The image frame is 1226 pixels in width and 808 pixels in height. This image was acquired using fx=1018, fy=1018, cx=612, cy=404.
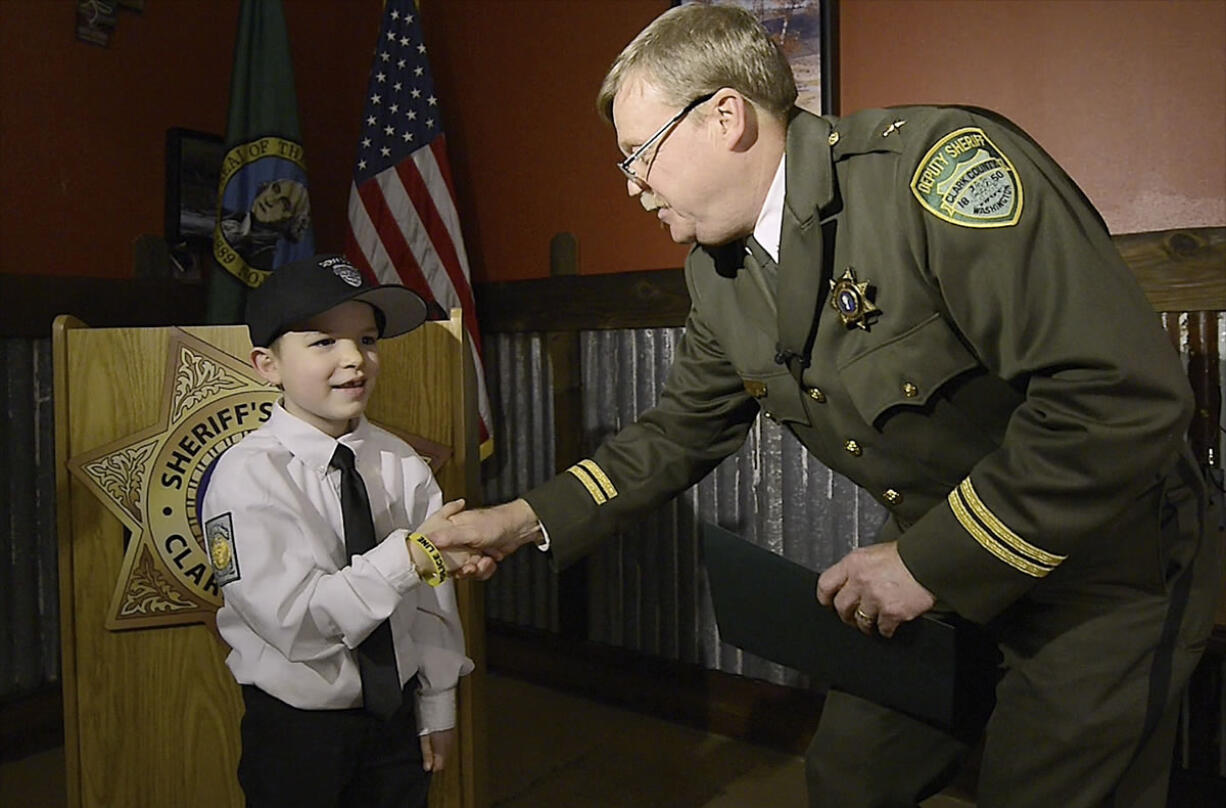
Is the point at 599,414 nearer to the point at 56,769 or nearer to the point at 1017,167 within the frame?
the point at 56,769

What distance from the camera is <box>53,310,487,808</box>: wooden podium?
1757 mm

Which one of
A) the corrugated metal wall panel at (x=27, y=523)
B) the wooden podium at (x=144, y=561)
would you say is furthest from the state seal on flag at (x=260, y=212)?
the wooden podium at (x=144, y=561)

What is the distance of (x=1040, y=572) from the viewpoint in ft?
3.71

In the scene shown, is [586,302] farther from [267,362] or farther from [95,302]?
[267,362]

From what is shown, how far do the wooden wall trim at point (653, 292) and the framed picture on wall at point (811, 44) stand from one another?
58 cm

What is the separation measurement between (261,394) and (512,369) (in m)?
1.50

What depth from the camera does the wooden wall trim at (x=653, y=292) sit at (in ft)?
6.54

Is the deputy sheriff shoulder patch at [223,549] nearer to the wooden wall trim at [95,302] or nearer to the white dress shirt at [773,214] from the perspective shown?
the white dress shirt at [773,214]

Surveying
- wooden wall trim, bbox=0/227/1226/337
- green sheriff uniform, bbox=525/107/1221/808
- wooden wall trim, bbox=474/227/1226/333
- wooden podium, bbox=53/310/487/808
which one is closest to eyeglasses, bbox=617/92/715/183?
green sheriff uniform, bbox=525/107/1221/808

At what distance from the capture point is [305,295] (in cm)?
150

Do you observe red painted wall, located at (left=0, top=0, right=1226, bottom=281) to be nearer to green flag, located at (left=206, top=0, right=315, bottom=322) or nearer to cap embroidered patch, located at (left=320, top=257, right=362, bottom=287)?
green flag, located at (left=206, top=0, right=315, bottom=322)

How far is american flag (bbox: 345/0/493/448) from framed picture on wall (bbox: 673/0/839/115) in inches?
42.9

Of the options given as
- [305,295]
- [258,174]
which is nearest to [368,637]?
[305,295]

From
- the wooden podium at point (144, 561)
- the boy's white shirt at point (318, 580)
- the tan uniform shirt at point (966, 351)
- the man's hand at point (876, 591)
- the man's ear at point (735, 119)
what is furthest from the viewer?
the wooden podium at point (144, 561)
